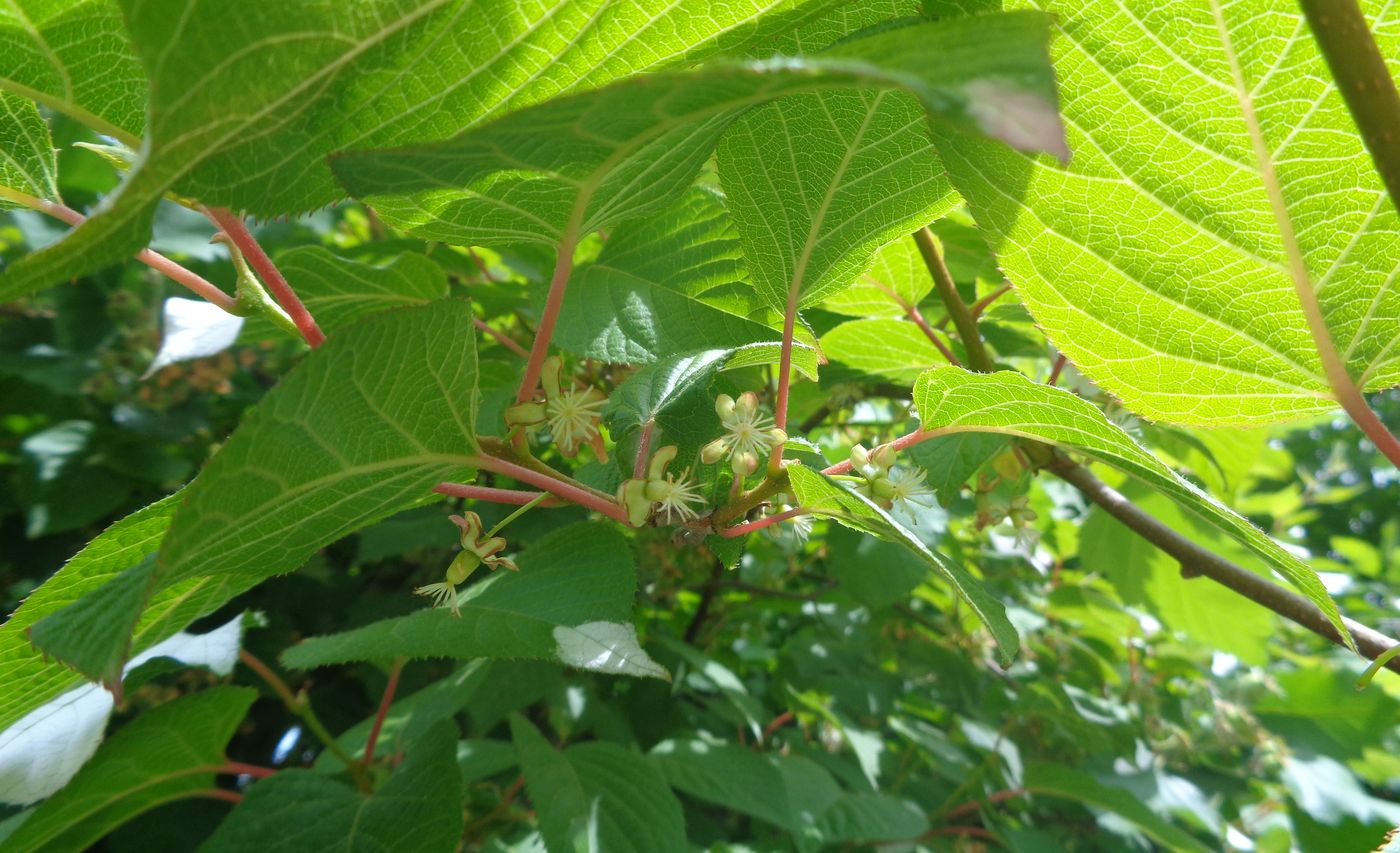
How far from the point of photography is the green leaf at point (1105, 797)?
6.76ft

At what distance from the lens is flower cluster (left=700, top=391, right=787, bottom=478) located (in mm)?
811

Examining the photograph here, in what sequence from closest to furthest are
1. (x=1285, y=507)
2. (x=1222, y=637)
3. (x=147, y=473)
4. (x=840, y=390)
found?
1. (x=840, y=390)
2. (x=147, y=473)
3. (x=1222, y=637)
4. (x=1285, y=507)

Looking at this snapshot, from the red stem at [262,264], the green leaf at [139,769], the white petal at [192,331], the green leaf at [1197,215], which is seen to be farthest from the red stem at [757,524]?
the green leaf at [139,769]

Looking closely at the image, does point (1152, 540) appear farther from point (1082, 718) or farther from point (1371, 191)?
point (1082, 718)

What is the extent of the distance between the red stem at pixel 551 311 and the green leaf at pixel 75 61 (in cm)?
34

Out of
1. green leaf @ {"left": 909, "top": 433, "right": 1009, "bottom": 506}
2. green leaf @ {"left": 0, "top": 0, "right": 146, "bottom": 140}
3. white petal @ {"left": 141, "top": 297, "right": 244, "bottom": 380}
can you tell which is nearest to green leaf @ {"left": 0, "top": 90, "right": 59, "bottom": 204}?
green leaf @ {"left": 0, "top": 0, "right": 146, "bottom": 140}

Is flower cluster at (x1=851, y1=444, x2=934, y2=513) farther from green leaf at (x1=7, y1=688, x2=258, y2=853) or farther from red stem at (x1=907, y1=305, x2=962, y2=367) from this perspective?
green leaf at (x1=7, y1=688, x2=258, y2=853)

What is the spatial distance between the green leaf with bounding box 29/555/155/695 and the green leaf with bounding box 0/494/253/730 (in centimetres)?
16

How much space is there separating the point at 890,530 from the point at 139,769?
4.33ft

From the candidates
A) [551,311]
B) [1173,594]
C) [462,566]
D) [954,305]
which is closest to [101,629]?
[462,566]

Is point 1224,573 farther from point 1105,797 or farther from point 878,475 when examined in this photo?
point 1105,797

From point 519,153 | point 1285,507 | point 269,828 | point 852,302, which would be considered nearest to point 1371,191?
point 519,153

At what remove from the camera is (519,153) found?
559 millimetres

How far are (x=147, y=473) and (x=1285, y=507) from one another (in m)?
4.03
